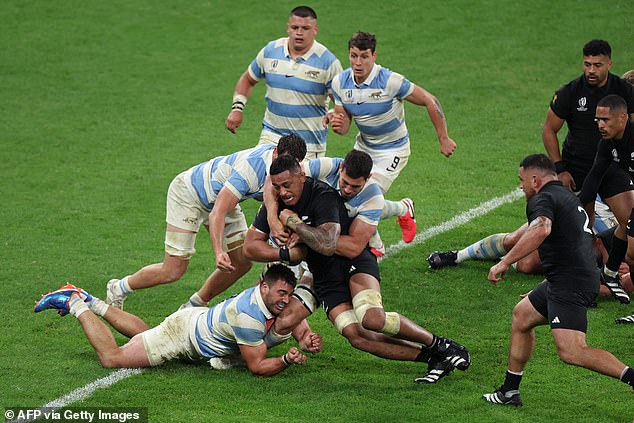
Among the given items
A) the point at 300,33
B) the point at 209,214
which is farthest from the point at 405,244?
the point at 209,214

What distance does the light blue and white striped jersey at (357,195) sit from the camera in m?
9.05

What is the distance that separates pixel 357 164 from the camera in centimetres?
862

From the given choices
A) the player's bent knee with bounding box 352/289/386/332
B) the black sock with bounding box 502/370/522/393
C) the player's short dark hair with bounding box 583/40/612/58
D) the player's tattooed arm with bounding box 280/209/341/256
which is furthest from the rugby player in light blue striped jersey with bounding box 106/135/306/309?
the player's short dark hair with bounding box 583/40/612/58

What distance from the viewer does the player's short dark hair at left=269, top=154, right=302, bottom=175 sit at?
8.54m

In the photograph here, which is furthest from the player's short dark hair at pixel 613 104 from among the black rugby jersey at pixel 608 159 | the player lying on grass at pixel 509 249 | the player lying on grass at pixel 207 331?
the player lying on grass at pixel 207 331

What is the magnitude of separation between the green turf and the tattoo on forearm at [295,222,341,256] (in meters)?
1.14

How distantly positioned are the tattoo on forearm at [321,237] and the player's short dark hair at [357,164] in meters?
0.45

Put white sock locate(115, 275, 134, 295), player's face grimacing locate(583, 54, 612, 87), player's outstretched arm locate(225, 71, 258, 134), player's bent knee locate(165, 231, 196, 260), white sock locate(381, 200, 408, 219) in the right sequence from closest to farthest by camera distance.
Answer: player's bent knee locate(165, 231, 196, 260) → white sock locate(115, 275, 134, 295) → player's face grimacing locate(583, 54, 612, 87) → white sock locate(381, 200, 408, 219) → player's outstretched arm locate(225, 71, 258, 134)

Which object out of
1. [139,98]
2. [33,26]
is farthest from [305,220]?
[33,26]

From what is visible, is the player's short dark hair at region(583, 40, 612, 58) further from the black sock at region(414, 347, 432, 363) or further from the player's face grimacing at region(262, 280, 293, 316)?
the player's face grimacing at region(262, 280, 293, 316)

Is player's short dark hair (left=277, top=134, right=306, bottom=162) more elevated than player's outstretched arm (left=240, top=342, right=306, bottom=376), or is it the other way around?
player's short dark hair (left=277, top=134, right=306, bottom=162)

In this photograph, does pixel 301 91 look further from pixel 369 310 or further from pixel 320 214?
pixel 369 310

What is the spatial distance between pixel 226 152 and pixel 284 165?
672 centimetres

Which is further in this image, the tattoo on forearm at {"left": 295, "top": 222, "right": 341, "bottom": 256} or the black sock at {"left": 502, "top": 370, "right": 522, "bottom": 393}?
the tattoo on forearm at {"left": 295, "top": 222, "right": 341, "bottom": 256}
